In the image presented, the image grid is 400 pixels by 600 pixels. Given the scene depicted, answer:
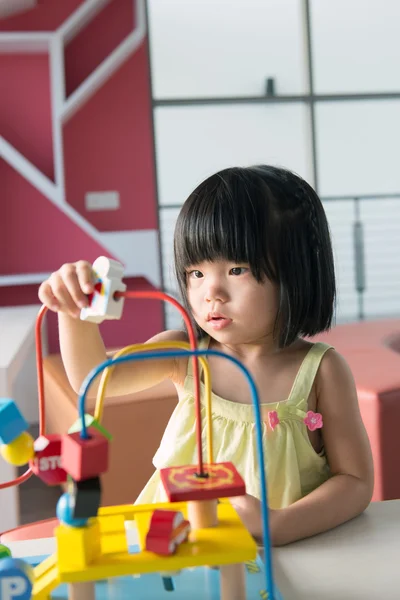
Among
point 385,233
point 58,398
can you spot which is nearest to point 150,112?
point 58,398

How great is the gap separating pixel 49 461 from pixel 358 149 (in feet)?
15.2

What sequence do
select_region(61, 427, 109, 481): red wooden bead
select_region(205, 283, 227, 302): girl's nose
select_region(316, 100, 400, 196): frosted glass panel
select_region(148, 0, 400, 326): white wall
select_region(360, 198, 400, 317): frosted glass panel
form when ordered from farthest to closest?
select_region(360, 198, 400, 317): frosted glass panel
select_region(316, 100, 400, 196): frosted glass panel
select_region(148, 0, 400, 326): white wall
select_region(205, 283, 227, 302): girl's nose
select_region(61, 427, 109, 481): red wooden bead

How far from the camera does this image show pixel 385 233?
15.6ft

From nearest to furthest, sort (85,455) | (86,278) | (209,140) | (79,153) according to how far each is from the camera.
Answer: (85,455)
(86,278)
(79,153)
(209,140)

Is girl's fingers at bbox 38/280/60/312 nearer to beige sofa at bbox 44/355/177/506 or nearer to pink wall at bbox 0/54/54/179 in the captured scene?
beige sofa at bbox 44/355/177/506

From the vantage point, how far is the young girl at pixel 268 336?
71 centimetres

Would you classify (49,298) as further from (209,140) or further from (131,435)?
(209,140)

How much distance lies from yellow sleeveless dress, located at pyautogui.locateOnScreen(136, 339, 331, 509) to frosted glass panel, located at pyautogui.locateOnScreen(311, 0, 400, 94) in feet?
10.0

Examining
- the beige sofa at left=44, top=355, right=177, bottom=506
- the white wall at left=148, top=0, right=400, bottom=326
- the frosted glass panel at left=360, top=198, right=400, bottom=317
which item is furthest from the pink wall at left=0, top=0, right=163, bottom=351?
the frosted glass panel at left=360, top=198, right=400, bottom=317

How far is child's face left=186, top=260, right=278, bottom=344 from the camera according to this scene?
2.33ft

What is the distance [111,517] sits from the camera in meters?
0.44

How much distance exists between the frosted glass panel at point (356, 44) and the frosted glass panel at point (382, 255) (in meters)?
0.86

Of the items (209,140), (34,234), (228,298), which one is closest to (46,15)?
(34,234)

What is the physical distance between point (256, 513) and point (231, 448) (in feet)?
0.60
